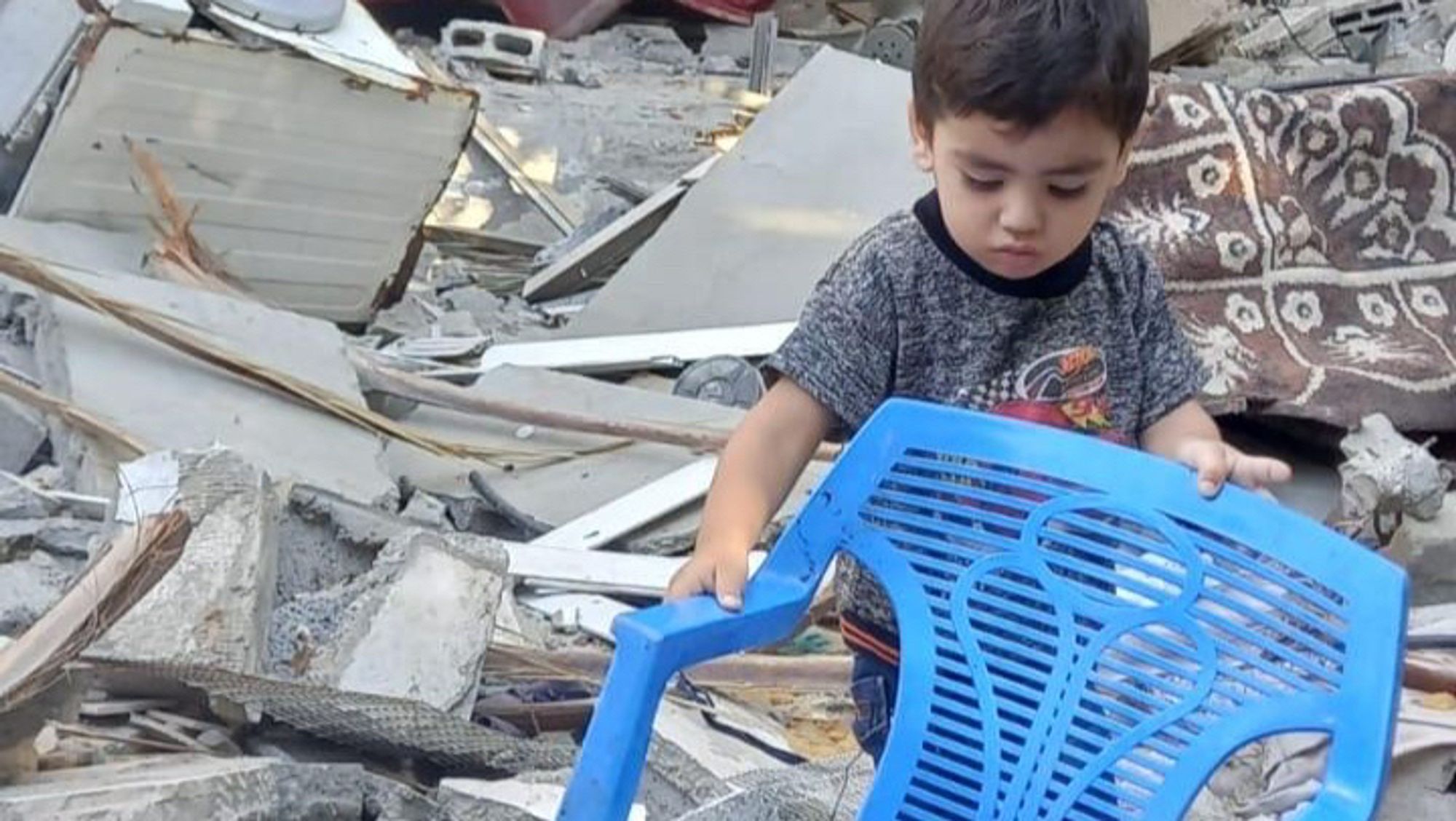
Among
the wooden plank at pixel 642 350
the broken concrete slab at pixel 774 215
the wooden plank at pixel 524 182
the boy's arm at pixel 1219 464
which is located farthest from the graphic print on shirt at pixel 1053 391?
the wooden plank at pixel 524 182

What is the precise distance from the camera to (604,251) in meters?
6.24

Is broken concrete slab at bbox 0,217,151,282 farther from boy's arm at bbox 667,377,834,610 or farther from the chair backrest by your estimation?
the chair backrest

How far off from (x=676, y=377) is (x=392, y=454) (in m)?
0.90

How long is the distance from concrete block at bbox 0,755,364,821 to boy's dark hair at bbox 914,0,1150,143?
1.08 meters

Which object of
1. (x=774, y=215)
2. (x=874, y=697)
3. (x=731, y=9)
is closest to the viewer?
(x=874, y=697)

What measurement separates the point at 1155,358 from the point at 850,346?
0.34 m

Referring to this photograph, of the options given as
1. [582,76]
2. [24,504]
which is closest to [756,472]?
[24,504]

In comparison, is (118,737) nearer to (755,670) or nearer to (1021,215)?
(755,670)

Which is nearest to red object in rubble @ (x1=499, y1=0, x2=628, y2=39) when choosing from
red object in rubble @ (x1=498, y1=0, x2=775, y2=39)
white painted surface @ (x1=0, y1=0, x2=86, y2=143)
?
red object in rubble @ (x1=498, y1=0, x2=775, y2=39)

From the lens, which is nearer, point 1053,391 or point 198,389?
point 1053,391

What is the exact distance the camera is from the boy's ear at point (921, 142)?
2.07 m

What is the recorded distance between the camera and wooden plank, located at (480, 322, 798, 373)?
5.23m

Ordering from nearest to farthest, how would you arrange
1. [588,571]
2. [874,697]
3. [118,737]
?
[874,697], [118,737], [588,571]

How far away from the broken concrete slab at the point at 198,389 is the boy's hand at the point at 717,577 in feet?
6.95
